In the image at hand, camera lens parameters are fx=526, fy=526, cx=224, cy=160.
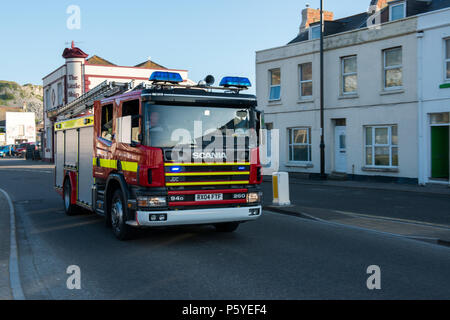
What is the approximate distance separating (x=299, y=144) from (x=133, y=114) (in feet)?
65.8

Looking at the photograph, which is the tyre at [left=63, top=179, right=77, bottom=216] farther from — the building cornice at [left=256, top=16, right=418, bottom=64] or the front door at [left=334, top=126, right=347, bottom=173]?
the building cornice at [left=256, top=16, right=418, bottom=64]

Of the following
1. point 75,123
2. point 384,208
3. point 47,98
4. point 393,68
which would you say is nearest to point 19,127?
point 47,98

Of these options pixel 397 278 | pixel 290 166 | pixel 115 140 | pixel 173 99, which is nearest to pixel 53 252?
pixel 115 140

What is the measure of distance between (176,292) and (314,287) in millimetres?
1623

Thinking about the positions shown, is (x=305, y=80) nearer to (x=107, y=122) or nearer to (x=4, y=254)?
(x=107, y=122)

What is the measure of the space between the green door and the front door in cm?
497

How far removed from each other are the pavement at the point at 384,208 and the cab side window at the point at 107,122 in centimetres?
509

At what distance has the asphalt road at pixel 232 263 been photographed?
6082mm

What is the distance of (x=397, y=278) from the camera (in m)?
6.66

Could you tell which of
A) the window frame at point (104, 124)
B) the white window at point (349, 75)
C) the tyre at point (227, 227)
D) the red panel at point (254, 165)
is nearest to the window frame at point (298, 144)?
the white window at point (349, 75)

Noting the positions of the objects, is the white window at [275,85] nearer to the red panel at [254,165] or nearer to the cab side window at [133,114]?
the red panel at [254,165]

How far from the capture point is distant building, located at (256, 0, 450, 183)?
22.2 meters

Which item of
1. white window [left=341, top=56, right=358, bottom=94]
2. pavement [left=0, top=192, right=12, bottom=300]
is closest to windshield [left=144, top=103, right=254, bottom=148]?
pavement [left=0, top=192, right=12, bottom=300]

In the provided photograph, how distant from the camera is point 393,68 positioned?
2317 centimetres
